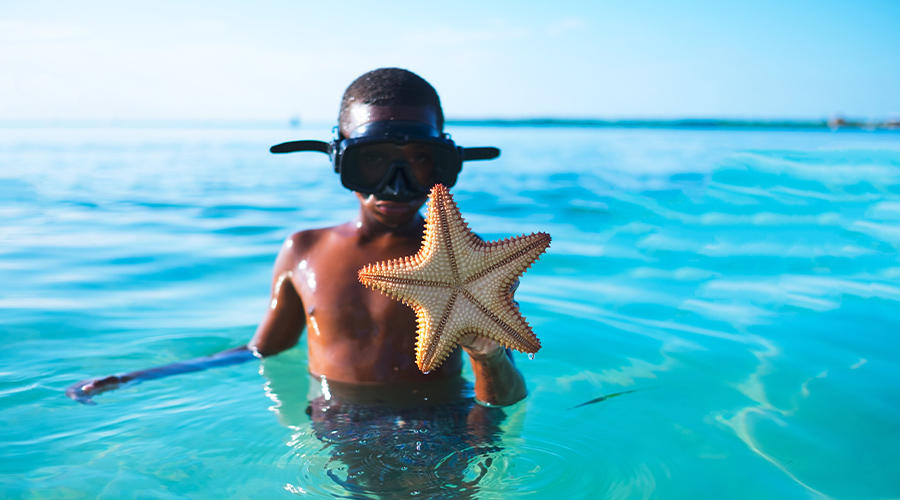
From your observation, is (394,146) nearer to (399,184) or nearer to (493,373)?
(399,184)

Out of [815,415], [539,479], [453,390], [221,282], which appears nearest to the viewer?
[539,479]

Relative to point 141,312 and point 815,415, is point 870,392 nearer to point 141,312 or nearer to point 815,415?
point 815,415

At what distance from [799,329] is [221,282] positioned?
5137 millimetres

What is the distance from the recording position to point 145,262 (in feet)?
23.9

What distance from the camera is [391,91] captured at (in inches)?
125

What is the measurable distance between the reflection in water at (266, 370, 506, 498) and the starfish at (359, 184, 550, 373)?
0.57 m

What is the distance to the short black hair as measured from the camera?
3.15 m

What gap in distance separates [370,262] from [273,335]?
78 centimetres

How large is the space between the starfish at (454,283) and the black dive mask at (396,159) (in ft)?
2.08

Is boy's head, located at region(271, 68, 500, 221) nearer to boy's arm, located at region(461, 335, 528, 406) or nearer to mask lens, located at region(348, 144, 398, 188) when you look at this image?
mask lens, located at region(348, 144, 398, 188)

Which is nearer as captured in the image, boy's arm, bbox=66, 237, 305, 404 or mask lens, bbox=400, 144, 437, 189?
mask lens, bbox=400, 144, 437, 189

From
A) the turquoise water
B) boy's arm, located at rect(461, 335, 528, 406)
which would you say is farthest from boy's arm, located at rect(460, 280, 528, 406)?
the turquoise water

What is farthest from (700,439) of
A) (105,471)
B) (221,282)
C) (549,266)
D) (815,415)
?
(221,282)

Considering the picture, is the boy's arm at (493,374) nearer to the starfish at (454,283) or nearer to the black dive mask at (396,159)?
the starfish at (454,283)
